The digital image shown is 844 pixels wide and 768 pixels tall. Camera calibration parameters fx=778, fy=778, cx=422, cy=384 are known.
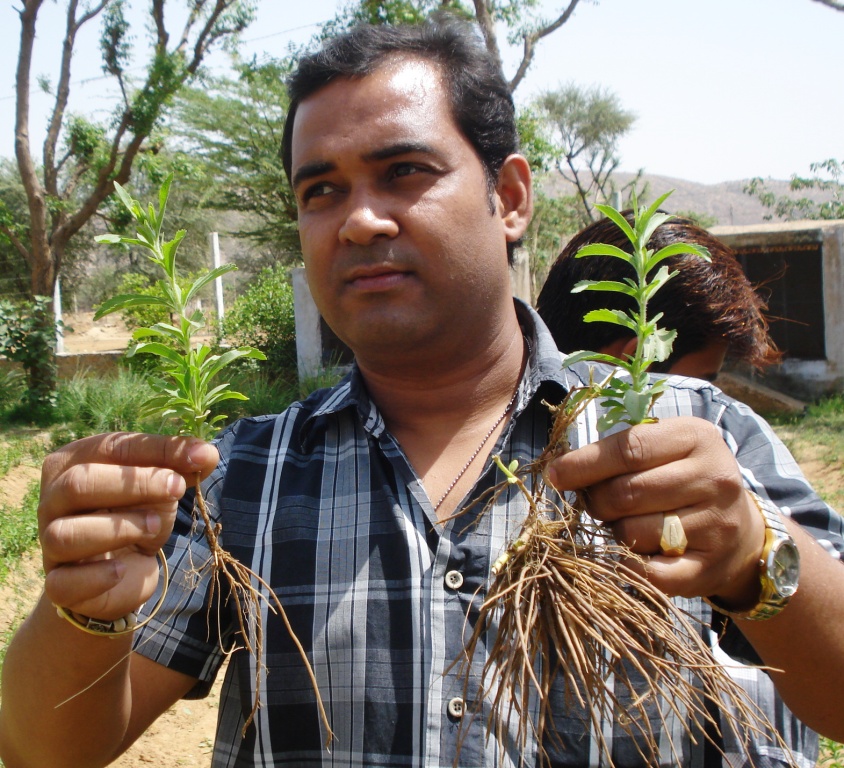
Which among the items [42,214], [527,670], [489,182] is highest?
[42,214]

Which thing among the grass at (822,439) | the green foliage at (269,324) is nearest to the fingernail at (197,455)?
the grass at (822,439)

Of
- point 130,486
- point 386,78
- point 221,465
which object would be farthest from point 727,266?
point 130,486

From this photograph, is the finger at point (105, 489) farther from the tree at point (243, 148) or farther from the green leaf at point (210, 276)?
the tree at point (243, 148)

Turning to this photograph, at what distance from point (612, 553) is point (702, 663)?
0.89 ft

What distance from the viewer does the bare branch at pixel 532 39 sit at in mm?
12570

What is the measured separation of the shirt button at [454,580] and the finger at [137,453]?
0.55 m

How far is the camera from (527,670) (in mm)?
1455

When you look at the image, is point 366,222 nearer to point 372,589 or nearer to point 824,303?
point 372,589

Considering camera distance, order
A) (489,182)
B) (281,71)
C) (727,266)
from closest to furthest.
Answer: (489,182), (727,266), (281,71)

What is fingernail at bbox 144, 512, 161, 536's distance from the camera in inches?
56.6

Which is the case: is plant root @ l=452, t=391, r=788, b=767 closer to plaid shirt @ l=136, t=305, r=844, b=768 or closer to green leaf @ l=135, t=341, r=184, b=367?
plaid shirt @ l=136, t=305, r=844, b=768

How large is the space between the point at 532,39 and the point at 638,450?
12.8 m

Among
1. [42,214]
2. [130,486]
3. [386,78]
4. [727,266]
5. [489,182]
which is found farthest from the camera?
[42,214]

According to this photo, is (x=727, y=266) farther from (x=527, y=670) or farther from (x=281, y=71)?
(x=281, y=71)
